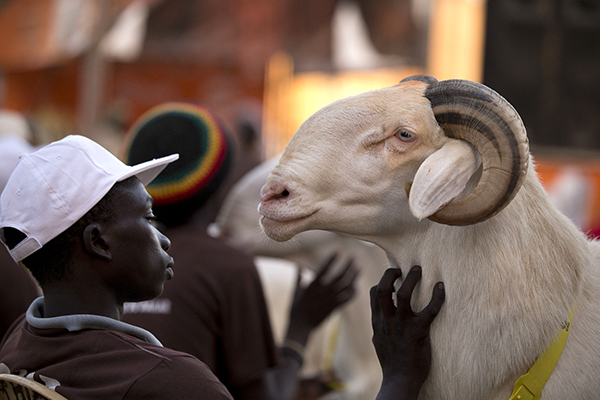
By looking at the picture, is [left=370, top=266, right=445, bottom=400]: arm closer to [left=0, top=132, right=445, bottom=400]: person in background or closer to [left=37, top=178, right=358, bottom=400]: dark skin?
[left=0, top=132, right=445, bottom=400]: person in background

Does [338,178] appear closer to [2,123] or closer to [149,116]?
[149,116]

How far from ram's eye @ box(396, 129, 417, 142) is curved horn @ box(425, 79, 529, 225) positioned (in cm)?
12

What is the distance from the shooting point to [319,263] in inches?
158

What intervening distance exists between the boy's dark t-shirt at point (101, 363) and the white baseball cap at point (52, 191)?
190 mm

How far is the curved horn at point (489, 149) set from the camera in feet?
4.84

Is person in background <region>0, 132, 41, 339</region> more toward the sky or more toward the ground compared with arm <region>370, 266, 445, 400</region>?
more toward the ground

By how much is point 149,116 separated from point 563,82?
269 inches

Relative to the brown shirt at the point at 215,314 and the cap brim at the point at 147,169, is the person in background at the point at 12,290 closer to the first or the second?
the brown shirt at the point at 215,314

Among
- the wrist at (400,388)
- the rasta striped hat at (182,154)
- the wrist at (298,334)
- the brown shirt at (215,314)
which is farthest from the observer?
the wrist at (298,334)

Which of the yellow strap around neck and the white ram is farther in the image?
the white ram

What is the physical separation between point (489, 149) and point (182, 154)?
1368mm

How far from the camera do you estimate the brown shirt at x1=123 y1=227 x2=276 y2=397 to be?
2316 millimetres

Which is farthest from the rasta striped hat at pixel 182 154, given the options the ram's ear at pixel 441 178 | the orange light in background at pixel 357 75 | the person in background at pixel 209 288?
the orange light in background at pixel 357 75

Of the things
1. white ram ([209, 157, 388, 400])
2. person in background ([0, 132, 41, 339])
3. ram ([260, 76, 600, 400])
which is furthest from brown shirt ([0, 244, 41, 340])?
white ram ([209, 157, 388, 400])
